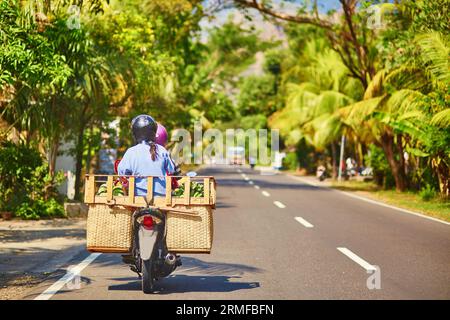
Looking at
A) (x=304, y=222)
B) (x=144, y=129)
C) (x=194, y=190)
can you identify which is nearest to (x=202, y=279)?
(x=194, y=190)

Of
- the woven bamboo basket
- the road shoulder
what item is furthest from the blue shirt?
the road shoulder

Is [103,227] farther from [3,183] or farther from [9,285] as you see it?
[3,183]

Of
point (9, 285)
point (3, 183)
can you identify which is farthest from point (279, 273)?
point (3, 183)

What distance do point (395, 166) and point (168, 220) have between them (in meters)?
24.9

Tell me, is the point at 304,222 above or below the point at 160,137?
below

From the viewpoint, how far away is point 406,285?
8.65 metres

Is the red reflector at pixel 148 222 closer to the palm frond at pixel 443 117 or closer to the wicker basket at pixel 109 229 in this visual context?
the wicker basket at pixel 109 229

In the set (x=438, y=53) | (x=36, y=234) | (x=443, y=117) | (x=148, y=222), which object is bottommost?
(x=36, y=234)

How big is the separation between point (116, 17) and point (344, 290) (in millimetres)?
14867

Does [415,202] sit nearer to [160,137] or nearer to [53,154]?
[53,154]

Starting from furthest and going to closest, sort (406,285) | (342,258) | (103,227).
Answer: (342,258)
(406,285)
(103,227)

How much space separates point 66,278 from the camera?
9281mm

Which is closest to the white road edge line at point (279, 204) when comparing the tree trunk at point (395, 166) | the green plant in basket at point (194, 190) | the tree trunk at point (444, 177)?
the tree trunk at point (444, 177)

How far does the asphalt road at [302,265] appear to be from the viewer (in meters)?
8.21
